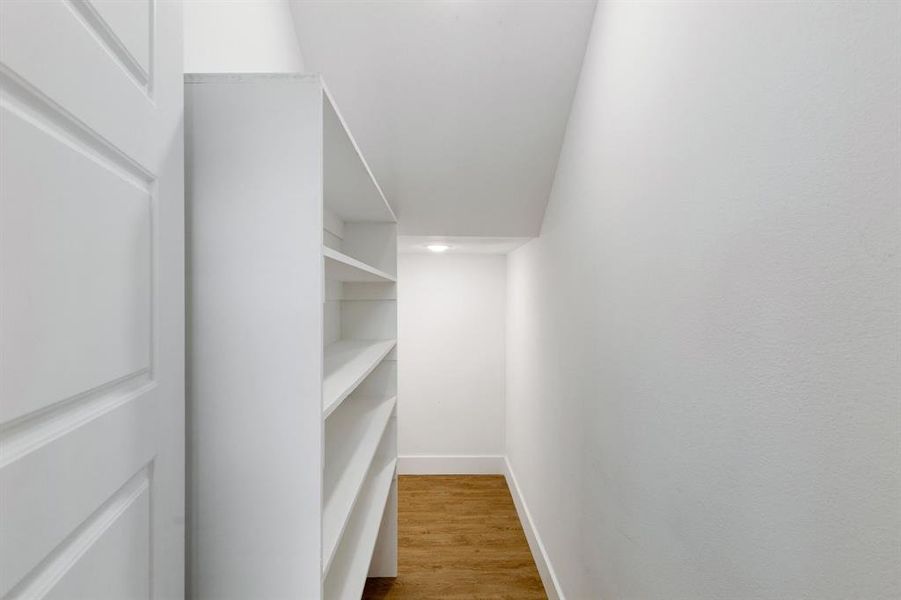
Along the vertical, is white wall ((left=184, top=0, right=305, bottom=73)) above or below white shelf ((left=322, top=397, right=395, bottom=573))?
above

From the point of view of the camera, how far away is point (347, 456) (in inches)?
58.3

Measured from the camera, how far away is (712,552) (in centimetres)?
85

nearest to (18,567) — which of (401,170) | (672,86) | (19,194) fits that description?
(19,194)

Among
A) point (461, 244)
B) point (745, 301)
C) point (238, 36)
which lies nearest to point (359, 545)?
point (745, 301)

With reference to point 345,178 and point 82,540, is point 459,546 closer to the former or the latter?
point 345,178

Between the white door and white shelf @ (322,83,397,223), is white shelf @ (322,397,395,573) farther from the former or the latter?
white shelf @ (322,83,397,223)

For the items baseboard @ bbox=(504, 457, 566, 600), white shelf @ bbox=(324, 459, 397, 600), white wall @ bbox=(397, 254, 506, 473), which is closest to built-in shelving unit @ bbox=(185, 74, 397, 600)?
white shelf @ bbox=(324, 459, 397, 600)

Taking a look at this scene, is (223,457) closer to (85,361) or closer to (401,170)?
(85,361)

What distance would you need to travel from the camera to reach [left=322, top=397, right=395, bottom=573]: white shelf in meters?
0.98

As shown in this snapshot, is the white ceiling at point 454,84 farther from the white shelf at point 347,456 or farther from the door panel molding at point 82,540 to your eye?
the door panel molding at point 82,540

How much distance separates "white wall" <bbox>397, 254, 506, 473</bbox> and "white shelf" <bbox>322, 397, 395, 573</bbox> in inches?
55.1

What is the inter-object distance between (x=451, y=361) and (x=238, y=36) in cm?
286

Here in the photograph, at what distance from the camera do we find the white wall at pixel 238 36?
3.22 ft

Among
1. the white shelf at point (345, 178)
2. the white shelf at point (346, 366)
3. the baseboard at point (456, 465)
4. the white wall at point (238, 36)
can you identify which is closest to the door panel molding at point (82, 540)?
the white shelf at point (346, 366)
